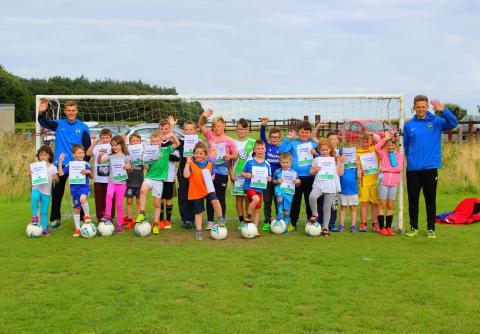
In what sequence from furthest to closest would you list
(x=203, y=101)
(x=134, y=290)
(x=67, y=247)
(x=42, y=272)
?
1. (x=203, y=101)
2. (x=67, y=247)
3. (x=42, y=272)
4. (x=134, y=290)

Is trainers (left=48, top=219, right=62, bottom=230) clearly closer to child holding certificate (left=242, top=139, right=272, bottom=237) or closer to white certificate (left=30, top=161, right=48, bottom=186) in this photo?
white certificate (left=30, top=161, right=48, bottom=186)

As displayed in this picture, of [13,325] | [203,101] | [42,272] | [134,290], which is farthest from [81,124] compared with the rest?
[13,325]

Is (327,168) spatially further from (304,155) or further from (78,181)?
(78,181)

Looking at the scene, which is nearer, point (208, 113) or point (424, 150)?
point (424, 150)

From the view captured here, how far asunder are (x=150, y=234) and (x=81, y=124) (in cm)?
238

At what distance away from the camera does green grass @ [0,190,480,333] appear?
16.7ft

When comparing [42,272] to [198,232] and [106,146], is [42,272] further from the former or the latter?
[106,146]

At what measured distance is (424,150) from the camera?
9.03m

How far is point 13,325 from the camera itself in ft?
16.5

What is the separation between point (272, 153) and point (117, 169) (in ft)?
8.88

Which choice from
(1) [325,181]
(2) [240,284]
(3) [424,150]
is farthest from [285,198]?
(2) [240,284]

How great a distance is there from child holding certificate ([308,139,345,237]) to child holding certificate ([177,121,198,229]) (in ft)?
6.80

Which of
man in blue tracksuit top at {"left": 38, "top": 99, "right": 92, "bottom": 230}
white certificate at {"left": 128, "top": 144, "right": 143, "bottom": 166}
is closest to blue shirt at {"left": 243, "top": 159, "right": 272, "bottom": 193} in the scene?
white certificate at {"left": 128, "top": 144, "right": 143, "bottom": 166}

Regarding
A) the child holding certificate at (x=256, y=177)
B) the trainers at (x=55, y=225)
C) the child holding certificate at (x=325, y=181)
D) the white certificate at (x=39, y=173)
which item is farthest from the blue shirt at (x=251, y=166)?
the trainers at (x=55, y=225)
